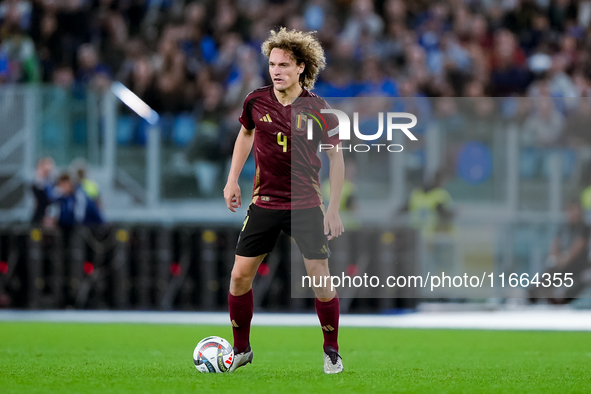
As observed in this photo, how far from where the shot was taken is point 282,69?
606 centimetres

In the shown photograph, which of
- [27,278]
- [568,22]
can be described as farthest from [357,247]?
[568,22]

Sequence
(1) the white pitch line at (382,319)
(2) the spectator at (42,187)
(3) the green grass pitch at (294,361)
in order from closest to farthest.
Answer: (3) the green grass pitch at (294,361) < (1) the white pitch line at (382,319) < (2) the spectator at (42,187)

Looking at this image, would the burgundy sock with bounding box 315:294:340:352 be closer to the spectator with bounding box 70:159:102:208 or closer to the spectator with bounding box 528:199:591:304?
the spectator with bounding box 528:199:591:304

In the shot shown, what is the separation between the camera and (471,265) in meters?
12.0

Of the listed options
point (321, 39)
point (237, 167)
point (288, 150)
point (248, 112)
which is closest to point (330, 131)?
point (288, 150)

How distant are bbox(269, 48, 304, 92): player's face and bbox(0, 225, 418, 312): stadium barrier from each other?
6368 mm

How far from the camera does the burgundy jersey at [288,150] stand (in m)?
6.11

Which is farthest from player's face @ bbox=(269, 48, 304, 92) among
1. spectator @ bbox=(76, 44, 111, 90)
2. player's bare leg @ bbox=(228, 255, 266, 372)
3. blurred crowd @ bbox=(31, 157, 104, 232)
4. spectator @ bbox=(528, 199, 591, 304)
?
spectator @ bbox=(76, 44, 111, 90)

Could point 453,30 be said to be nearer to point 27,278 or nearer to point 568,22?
point 568,22

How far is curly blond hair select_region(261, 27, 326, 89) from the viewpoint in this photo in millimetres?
6125

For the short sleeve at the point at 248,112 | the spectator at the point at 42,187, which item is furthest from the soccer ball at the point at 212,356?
the spectator at the point at 42,187

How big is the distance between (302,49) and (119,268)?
7.06 metres

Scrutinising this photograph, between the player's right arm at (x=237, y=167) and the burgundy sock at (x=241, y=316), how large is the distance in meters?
0.61

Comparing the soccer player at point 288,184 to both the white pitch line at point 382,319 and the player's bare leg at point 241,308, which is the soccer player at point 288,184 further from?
the white pitch line at point 382,319
